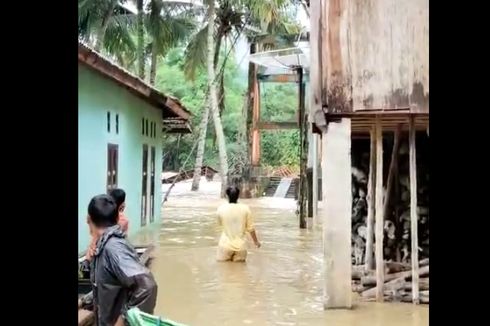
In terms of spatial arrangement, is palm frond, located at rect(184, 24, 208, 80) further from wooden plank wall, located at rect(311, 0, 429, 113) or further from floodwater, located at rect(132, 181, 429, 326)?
wooden plank wall, located at rect(311, 0, 429, 113)

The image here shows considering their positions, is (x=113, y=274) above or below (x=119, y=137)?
below

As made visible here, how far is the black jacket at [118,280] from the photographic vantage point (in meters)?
4.02

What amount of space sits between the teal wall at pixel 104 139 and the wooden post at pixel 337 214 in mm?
2876

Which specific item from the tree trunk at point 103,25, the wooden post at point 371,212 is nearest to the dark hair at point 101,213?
the wooden post at point 371,212

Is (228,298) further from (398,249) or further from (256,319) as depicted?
(398,249)

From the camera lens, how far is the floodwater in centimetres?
870

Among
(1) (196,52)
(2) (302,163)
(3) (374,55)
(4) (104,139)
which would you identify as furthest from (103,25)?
(3) (374,55)

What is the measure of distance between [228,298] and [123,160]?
6023mm

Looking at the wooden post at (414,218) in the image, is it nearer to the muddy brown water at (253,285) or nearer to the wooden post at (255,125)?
the muddy brown water at (253,285)

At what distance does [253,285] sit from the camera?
10781mm

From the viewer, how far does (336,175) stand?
8.98m

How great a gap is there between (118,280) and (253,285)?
22.5ft

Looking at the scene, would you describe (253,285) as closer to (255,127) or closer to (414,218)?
(414,218)
